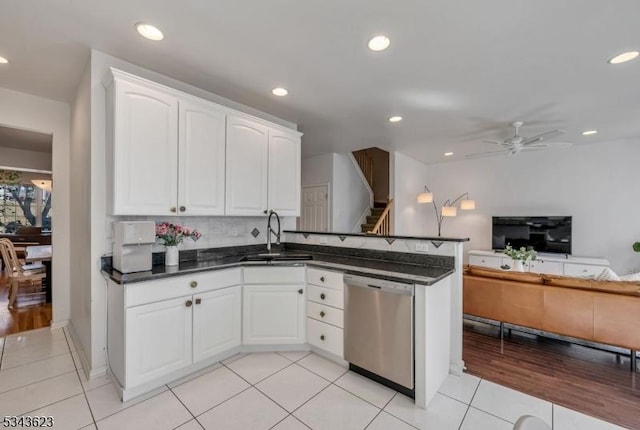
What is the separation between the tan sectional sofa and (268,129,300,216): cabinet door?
229 centimetres

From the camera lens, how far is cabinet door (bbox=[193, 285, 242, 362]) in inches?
91.0

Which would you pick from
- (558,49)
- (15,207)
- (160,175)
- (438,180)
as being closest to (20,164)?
(15,207)

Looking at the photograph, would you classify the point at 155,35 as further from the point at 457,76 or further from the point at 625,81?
the point at 625,81

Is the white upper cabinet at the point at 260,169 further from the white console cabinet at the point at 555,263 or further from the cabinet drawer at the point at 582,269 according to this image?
the cabinet drawer at the point at 582,269

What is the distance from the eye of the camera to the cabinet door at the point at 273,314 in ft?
8.70

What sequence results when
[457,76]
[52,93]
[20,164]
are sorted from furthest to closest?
[20,164] → [52,93] → [457,76]

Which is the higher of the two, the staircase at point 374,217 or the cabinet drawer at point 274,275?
the staircase at point 374,217

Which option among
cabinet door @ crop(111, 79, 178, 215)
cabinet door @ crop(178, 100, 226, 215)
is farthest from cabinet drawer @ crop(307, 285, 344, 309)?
cabinet door @ crop(111, 79, 178, 215)

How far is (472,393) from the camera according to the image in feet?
7.04

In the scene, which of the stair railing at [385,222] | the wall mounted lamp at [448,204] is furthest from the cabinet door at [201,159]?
the wall mounted lamp at [448,204]

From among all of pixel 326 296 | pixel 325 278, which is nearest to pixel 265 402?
pixel 326 296

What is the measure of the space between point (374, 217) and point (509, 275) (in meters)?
4.14

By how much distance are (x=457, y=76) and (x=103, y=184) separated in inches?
132

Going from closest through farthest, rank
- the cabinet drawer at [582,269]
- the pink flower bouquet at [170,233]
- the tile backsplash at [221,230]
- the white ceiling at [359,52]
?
the white ceiling at [359,52], the pink flower bouquet at [170,233], the tile backsplash at [221,230], the cabinet drawer at [582,269]
